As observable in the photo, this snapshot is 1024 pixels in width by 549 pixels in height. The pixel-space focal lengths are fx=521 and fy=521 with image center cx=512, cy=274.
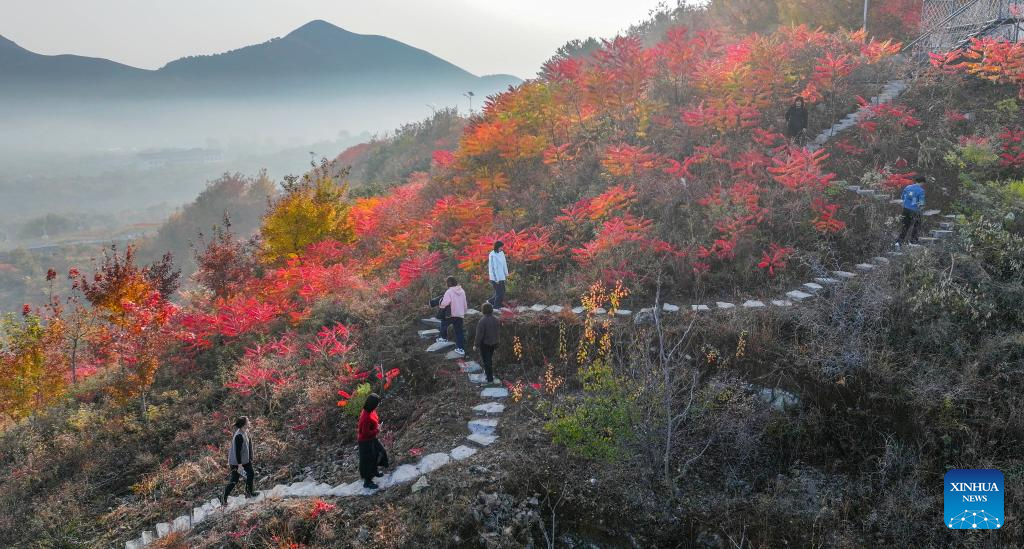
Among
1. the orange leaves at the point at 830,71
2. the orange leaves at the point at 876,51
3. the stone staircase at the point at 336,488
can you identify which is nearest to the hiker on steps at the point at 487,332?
the stone staircase at the point at 336,488

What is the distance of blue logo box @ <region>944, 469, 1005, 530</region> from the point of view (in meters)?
5.41

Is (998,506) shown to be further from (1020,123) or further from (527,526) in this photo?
(1020,123)

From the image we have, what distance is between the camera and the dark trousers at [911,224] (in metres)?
10.4

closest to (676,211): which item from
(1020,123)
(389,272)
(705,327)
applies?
(705,327)

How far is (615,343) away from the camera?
838 cm

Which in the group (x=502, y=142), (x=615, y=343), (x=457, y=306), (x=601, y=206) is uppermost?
(x=502, y=142)

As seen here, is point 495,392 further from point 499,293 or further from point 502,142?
point 502,142

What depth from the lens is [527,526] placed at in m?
5.59

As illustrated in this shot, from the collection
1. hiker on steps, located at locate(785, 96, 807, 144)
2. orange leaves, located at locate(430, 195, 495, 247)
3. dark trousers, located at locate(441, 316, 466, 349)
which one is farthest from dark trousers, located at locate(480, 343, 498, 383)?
hiker on steps, located at locate(785, 96, 807, 144)

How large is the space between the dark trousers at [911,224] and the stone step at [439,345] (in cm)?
940

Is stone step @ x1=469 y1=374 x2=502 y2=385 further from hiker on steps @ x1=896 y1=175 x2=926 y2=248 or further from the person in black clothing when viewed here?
the person in black clothing

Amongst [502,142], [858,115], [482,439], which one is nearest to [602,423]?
[482,439]

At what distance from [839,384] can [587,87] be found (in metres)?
11.4

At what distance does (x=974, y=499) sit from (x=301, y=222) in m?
16.2
